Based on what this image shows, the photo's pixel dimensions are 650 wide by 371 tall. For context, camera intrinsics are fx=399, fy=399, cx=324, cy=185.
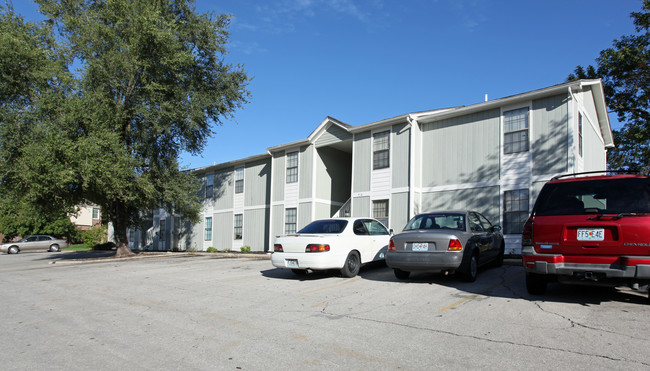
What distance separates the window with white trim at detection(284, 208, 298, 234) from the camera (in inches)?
→ 845

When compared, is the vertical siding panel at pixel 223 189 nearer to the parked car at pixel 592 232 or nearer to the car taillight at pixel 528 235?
the car taillight at pixel 528 235

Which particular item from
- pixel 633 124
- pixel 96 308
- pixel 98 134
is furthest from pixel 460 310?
pixel 633 124

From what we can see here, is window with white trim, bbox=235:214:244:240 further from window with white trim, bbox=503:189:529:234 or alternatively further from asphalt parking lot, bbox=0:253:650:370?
window with white trim, bbox=503:189:529:234

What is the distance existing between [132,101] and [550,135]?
60.4ft

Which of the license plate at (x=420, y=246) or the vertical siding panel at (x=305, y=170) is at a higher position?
the vertical siding panel at (x=305, y=170)

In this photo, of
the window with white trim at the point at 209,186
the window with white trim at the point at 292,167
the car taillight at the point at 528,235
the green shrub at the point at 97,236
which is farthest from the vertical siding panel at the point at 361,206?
the green shrub at the point at 97,236

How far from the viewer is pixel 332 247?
30.8 feet

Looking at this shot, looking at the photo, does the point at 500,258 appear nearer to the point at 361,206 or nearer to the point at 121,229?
the point at 361,206

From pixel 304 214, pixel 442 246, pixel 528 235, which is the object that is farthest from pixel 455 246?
pixel 304 214

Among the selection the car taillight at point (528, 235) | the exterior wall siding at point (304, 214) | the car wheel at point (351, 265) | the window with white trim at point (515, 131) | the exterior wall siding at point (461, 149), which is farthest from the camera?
the exterior wall siding at point (304, 214)

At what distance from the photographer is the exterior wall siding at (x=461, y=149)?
15180mm

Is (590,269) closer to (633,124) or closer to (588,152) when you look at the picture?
(588,152)

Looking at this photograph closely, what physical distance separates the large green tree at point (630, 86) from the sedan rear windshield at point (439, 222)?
1896cm

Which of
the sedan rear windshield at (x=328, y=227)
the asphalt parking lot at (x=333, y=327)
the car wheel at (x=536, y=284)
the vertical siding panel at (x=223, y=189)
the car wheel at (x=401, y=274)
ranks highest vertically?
the vertical siding panel at (x=223, y=189)
